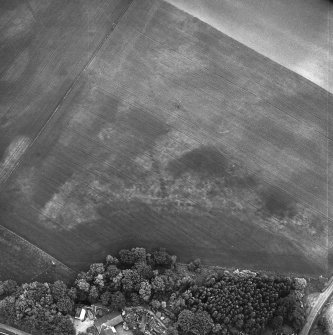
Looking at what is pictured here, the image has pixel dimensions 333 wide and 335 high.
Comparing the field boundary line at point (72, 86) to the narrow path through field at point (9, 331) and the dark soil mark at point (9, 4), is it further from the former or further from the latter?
the narrow path through field at point (9, 331)

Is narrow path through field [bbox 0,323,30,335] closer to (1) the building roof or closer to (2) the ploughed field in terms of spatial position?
(2) the ploughed field

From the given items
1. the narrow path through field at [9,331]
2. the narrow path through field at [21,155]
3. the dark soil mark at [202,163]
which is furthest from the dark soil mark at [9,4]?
the narrow path through field at [9,331]

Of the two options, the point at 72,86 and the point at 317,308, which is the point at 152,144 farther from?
the point at 317,308

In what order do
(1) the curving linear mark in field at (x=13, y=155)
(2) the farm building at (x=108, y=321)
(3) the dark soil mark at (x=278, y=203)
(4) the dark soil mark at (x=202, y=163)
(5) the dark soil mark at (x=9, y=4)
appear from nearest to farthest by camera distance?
(2) the farm building at (x=108, y=321) → (1) the curving linear mark in field at (x=13, y=155) → (3) the dark soil mark at (x=278, y=203) → (4) the dark soil mark at (x=202, y=163) → (5) the dark soil mark at (x=9, y=4)

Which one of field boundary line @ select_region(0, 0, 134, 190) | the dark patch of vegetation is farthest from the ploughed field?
the dark patch of vegetation

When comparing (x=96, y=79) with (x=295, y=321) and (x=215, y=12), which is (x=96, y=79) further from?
(x=295, y=321)
